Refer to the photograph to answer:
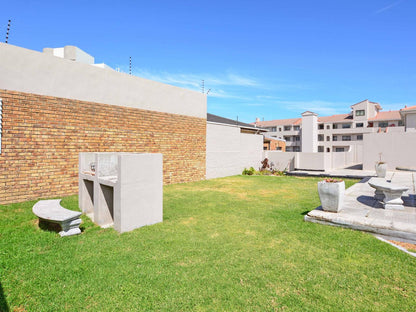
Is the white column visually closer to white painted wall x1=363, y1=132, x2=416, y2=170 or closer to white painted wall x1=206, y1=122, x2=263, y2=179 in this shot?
white painted wall x1=363, y1=132, x2=416, y2=170

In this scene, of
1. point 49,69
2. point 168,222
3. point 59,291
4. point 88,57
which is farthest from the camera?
point 88,57

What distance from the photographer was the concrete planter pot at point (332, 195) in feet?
19.1

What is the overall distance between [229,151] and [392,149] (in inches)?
510

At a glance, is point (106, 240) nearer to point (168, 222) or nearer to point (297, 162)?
point (168, 222)

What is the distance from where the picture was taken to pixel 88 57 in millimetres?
12375

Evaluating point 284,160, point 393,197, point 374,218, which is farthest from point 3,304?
point 284,160

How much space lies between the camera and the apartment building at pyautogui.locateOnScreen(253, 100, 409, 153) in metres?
43.9

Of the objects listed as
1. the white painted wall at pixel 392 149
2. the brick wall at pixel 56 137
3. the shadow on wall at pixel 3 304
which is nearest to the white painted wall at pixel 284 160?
the white painted wall at pixel 392 149

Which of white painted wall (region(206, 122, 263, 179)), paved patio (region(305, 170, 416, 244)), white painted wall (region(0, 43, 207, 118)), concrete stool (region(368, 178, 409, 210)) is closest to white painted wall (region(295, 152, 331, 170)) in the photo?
white painted wall (region(206, 122, 263, 179))

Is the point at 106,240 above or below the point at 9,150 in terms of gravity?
below

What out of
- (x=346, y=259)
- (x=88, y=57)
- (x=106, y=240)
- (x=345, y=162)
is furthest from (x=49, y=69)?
(x=345, y=162)

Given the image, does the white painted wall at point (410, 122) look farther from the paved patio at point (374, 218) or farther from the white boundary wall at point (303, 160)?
the paved patio at point (374, 218)

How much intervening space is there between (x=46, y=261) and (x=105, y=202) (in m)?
2.26

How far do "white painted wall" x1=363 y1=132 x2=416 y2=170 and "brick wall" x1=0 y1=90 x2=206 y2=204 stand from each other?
1727 cm
